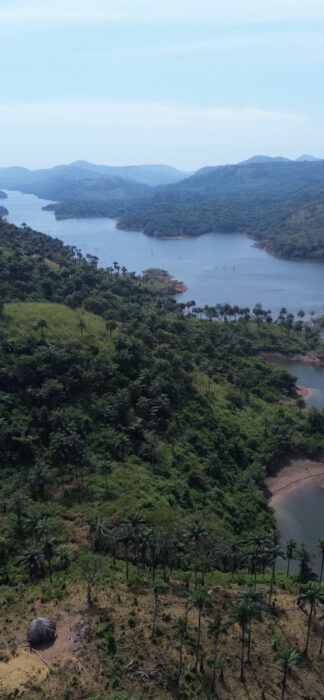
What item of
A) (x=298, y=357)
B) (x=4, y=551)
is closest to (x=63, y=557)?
(x=4, y=551)

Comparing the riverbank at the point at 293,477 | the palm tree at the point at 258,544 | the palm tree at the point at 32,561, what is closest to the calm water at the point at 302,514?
the riverbank at the point at 293,477

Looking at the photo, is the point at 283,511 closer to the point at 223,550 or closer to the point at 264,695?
the point at 223,550

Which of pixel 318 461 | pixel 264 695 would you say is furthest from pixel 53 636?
pixel 318 461

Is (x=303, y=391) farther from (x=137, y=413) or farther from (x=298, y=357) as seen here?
(x=137, y=413)

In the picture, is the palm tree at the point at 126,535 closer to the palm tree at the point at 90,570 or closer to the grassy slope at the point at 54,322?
the palm tree at the point at 90,570

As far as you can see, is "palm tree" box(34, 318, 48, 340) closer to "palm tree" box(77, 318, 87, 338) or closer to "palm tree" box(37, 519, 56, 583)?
"palm tree" box(77, 318, 87, 338)

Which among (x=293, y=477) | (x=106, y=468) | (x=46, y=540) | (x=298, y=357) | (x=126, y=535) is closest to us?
(x=46, y=540)

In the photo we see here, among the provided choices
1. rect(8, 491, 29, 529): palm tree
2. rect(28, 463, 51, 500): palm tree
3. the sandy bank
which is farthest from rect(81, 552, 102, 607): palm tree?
the sandy bank
